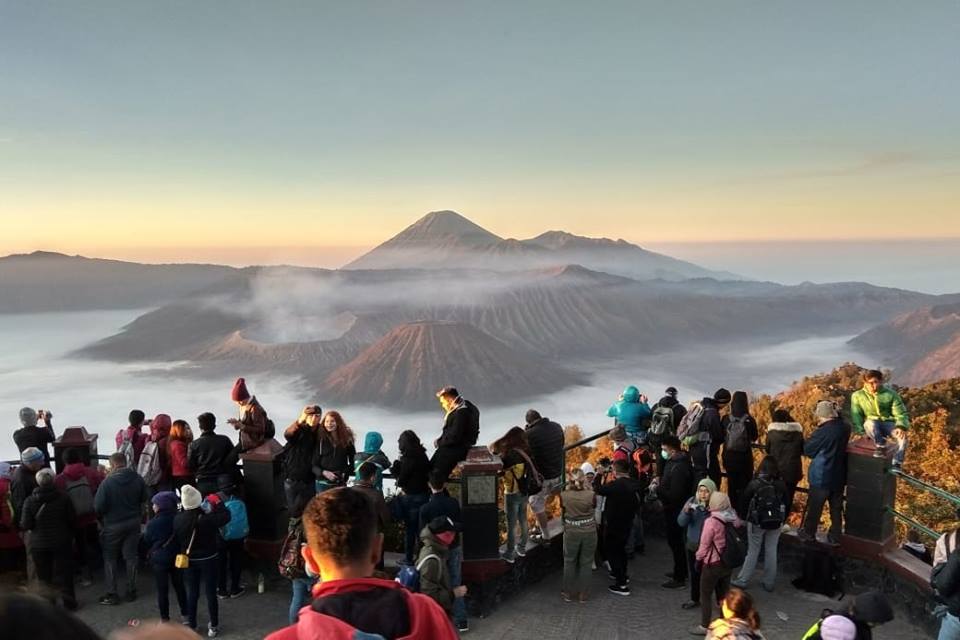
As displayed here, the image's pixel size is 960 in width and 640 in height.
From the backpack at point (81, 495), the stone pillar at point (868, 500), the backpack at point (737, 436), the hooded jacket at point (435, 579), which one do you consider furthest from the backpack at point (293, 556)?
the stone pillar at point (868, 500)

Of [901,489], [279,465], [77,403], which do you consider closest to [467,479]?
[279,465]

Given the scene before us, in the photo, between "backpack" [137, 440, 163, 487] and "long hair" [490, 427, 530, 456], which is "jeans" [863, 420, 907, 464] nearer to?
"long hair" [490, 427, 530, 456]

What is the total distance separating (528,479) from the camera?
23.8 ft

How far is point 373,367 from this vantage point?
173750mm

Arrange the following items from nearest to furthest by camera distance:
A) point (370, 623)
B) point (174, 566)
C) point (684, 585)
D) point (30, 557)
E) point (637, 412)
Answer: point (370, 623) → point (174, 566) → point (30, 557) → point (684, 585) → point (637, 412)

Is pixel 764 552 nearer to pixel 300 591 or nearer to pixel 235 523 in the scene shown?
pixel 300 591

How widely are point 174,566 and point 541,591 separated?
3.68 metres

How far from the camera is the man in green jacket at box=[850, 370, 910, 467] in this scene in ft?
24.5

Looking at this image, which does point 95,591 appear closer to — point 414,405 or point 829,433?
point 829,433

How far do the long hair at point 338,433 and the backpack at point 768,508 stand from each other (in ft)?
13.5

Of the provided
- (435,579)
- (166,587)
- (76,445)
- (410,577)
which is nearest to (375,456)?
(435,579)

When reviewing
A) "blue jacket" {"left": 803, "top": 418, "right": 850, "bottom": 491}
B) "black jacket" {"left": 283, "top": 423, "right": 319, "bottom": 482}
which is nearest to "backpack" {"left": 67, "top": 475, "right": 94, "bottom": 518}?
"black jacket" {"left": 283, "top": 423, "right": 319, "bottom": 482}

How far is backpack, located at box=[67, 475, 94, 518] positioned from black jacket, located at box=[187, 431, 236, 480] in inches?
43.5

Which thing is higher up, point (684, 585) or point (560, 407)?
point (684, 585)
